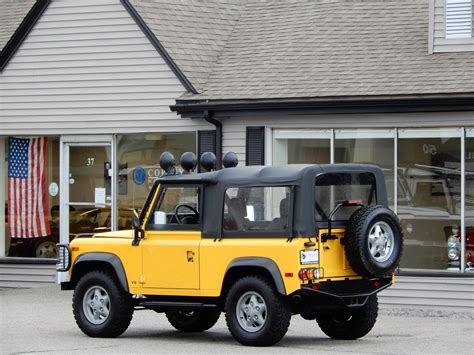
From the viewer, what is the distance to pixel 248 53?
66.0 feet

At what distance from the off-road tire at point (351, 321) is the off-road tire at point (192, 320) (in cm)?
149

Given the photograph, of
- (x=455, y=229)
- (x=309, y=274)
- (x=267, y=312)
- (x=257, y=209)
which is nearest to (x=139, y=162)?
(x=455, y=229)

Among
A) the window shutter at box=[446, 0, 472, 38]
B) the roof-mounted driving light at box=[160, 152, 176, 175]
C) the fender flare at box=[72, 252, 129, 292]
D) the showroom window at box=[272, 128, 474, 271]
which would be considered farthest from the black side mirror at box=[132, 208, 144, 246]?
the window shutter at box=[446, 0, 472, 38]

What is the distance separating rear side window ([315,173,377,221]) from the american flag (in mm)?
9093

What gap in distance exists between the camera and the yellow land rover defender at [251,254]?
12.3m

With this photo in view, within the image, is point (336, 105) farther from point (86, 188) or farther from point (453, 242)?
point (86, 188)

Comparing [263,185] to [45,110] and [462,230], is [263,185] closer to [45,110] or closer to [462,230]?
[462,230]

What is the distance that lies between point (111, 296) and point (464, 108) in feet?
21.3

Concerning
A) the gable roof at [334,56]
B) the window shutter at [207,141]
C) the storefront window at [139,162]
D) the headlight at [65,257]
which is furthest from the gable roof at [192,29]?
the headlight at [65,257]

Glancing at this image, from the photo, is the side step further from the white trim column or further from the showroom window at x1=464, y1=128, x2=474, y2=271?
the white trim column

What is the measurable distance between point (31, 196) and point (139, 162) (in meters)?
2.44

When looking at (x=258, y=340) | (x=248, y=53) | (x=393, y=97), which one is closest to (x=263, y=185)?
(x=258, y=340)

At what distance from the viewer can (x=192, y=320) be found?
47.0ft

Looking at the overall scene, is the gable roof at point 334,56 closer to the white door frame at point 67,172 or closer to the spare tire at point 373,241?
the white door frame at point 67,172
